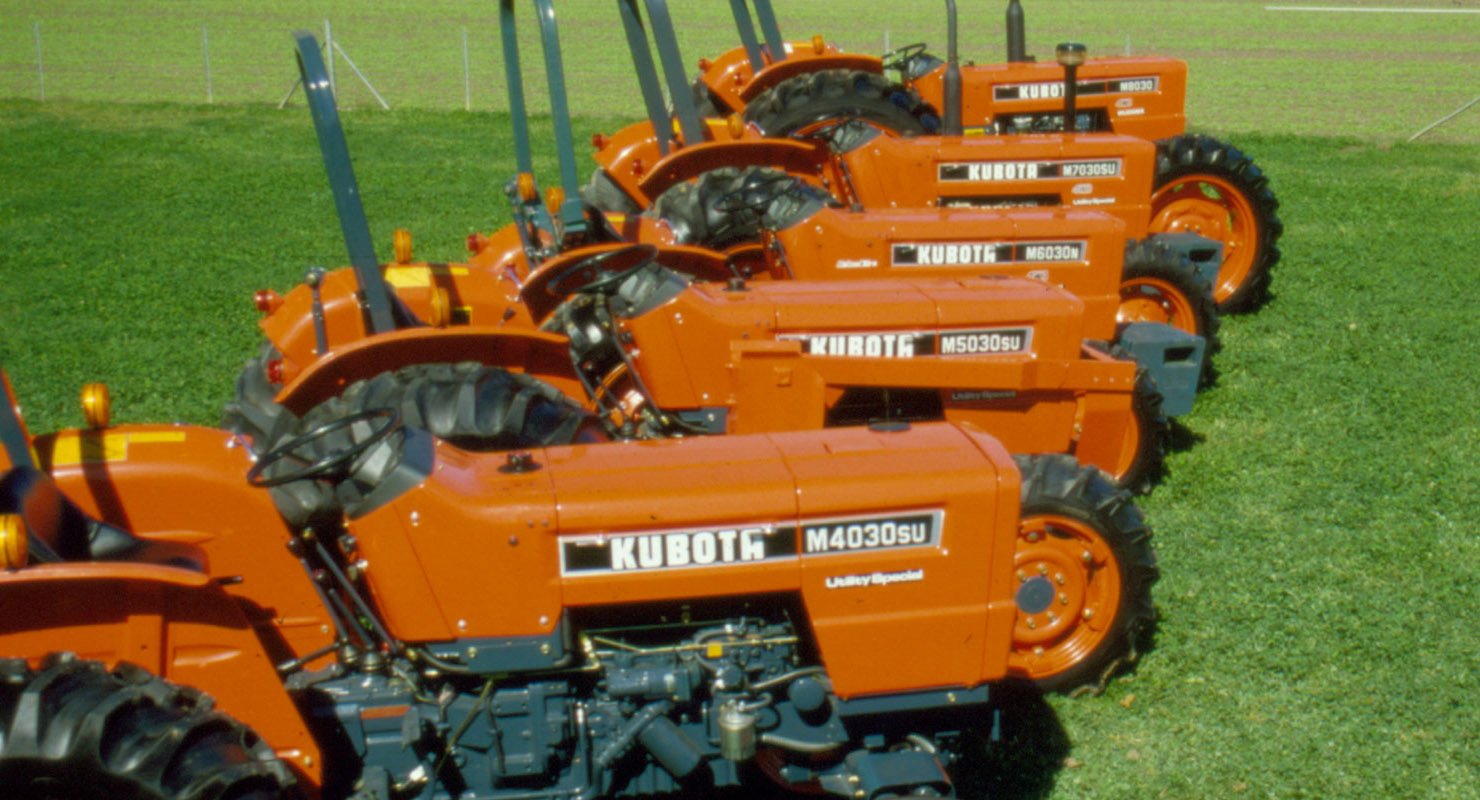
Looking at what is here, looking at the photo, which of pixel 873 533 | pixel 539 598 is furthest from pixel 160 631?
pixel 873 533

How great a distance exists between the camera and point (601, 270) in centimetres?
566

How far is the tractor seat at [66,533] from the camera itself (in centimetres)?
311

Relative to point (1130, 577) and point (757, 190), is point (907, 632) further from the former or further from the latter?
point (757, 190)

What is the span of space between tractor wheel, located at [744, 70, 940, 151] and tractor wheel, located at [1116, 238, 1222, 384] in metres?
1.95

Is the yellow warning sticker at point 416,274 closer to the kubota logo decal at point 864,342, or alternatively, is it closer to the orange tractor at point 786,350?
the orange tractor at point 786,350

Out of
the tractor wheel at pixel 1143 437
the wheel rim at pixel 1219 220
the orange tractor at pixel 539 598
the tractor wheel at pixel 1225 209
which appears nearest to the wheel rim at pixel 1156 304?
the tractor wheel at pixel 1225 209

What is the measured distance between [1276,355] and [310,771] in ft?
20.4

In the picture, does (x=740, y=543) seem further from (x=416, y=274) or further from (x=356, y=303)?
(x=416, y=274)

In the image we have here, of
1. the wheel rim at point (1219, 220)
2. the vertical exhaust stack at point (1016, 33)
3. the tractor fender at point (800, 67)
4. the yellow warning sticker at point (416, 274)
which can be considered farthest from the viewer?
the vertical exhaust stack at point (1016, 33)

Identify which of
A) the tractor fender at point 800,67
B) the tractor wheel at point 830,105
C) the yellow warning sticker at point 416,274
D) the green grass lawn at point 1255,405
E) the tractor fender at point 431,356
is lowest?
the green grass lawn at point 1255,405

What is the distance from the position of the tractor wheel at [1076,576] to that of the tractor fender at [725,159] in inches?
133

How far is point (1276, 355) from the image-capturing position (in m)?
8.12

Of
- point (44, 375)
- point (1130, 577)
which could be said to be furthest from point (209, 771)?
point (44, 375)

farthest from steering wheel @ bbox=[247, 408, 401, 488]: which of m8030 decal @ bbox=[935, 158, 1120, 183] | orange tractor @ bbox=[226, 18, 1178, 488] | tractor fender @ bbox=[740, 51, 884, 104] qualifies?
tractor fender @ bbox=[740, 51, 884, 104]
